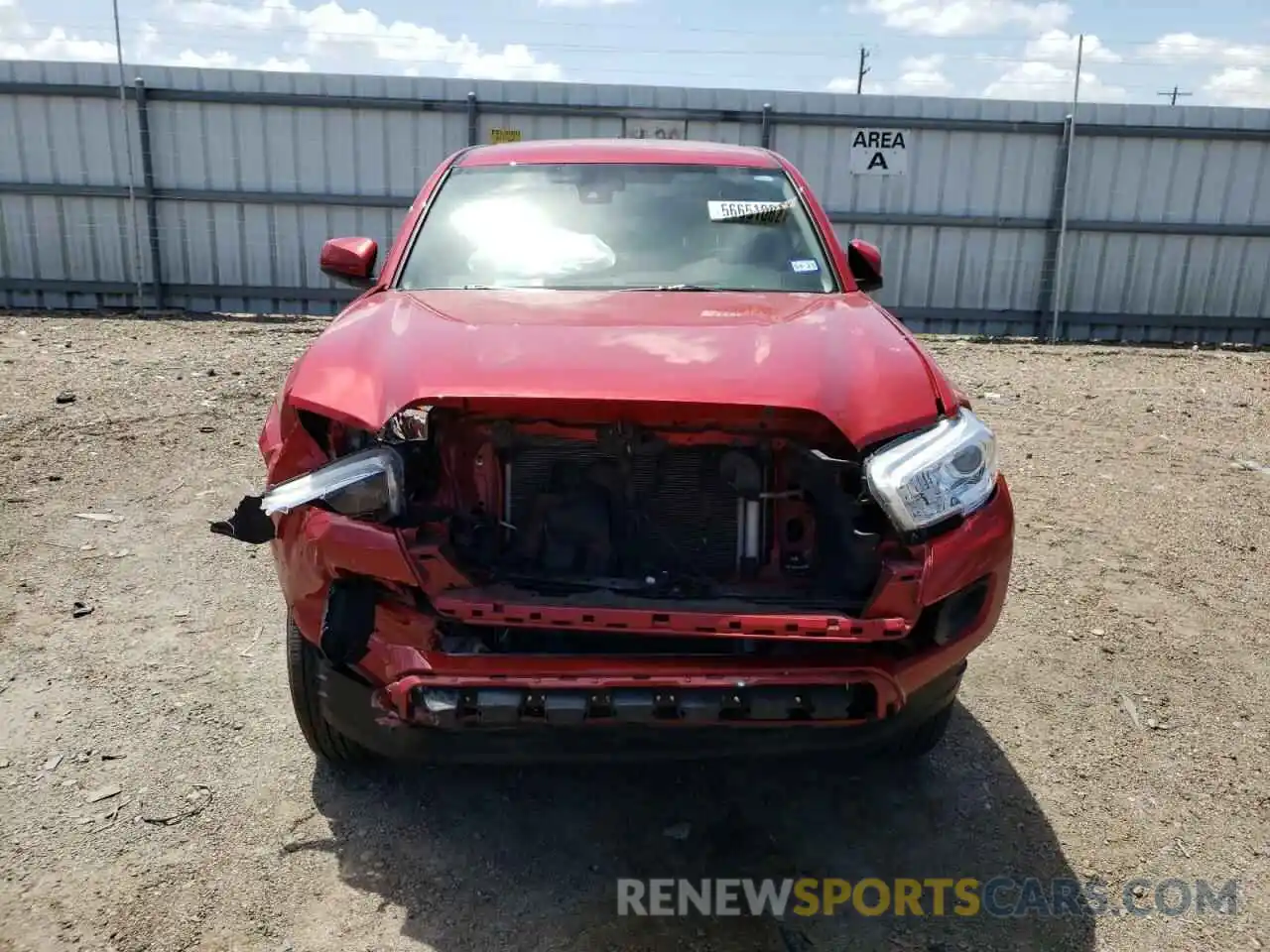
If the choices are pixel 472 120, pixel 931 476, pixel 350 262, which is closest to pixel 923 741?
pixel 931 476

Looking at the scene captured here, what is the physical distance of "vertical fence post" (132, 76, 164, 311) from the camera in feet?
36.2

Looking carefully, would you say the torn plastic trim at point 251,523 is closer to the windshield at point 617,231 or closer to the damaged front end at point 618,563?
the damaged front end at point 618,563

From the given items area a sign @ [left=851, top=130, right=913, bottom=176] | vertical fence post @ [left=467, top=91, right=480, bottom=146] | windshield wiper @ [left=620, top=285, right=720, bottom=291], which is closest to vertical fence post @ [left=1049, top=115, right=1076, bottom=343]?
area a sign @ [left=851, top=130, right=913, bottom=176]

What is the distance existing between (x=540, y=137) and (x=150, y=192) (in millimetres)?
4437

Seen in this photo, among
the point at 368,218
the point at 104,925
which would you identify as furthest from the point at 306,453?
the point at 368,218

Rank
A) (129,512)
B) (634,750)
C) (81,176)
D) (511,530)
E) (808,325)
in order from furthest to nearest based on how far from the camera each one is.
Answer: (81,176) < (129,512) < (808,325) < (511,530) < (634,750)

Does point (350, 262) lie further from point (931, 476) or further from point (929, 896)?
point (929, 896)

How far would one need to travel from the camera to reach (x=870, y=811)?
9.23 ft

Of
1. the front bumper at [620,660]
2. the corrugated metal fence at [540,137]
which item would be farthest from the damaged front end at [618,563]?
the corrugated metal fence at [540,137]

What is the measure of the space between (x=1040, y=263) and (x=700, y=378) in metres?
10.7

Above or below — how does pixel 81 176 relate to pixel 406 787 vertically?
above

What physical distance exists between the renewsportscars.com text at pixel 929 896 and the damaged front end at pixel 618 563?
0.55m

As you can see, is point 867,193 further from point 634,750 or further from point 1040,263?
point 634,750

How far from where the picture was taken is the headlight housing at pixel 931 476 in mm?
2217
